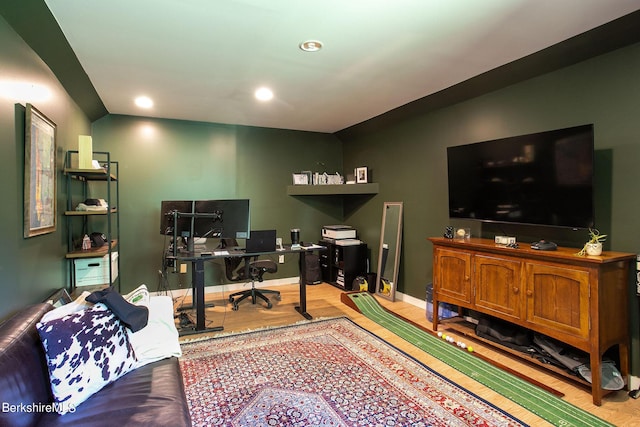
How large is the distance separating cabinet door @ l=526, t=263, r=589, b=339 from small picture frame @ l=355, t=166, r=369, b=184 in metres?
2.88

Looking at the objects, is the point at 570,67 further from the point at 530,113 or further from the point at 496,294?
the point at 496,294

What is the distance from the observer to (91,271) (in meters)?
3.24

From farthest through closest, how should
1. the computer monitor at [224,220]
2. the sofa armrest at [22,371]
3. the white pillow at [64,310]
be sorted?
the computer monitor at [224,220], the white pillow at [64,310], the sofa armrest at [22,371]

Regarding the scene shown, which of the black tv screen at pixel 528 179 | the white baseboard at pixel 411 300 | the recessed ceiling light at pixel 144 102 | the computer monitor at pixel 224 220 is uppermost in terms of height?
the recessed ceiling light at pixel 144 102

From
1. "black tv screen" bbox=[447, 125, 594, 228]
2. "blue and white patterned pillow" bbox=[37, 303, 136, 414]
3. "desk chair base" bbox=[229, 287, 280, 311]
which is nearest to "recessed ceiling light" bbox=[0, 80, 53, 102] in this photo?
"blue and white patterned pillow" bbox=[37, 303, 136, 414]

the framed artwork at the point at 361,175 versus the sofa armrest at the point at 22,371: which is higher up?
the framed artwork at the point at 361,175

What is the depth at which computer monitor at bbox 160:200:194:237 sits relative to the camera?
3592 mm

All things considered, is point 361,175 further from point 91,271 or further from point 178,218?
point 91,271

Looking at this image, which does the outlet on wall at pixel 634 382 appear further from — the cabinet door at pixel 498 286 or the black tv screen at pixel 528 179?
the black tv screen at pixel 528 179

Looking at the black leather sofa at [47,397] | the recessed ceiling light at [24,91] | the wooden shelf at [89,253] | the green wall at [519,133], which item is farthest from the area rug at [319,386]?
the recessed ceiling light at [24,91]

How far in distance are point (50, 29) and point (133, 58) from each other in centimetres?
59

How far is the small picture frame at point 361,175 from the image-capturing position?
520 cm

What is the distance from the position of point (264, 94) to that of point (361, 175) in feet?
6.89

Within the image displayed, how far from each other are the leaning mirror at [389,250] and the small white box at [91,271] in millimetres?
3217
